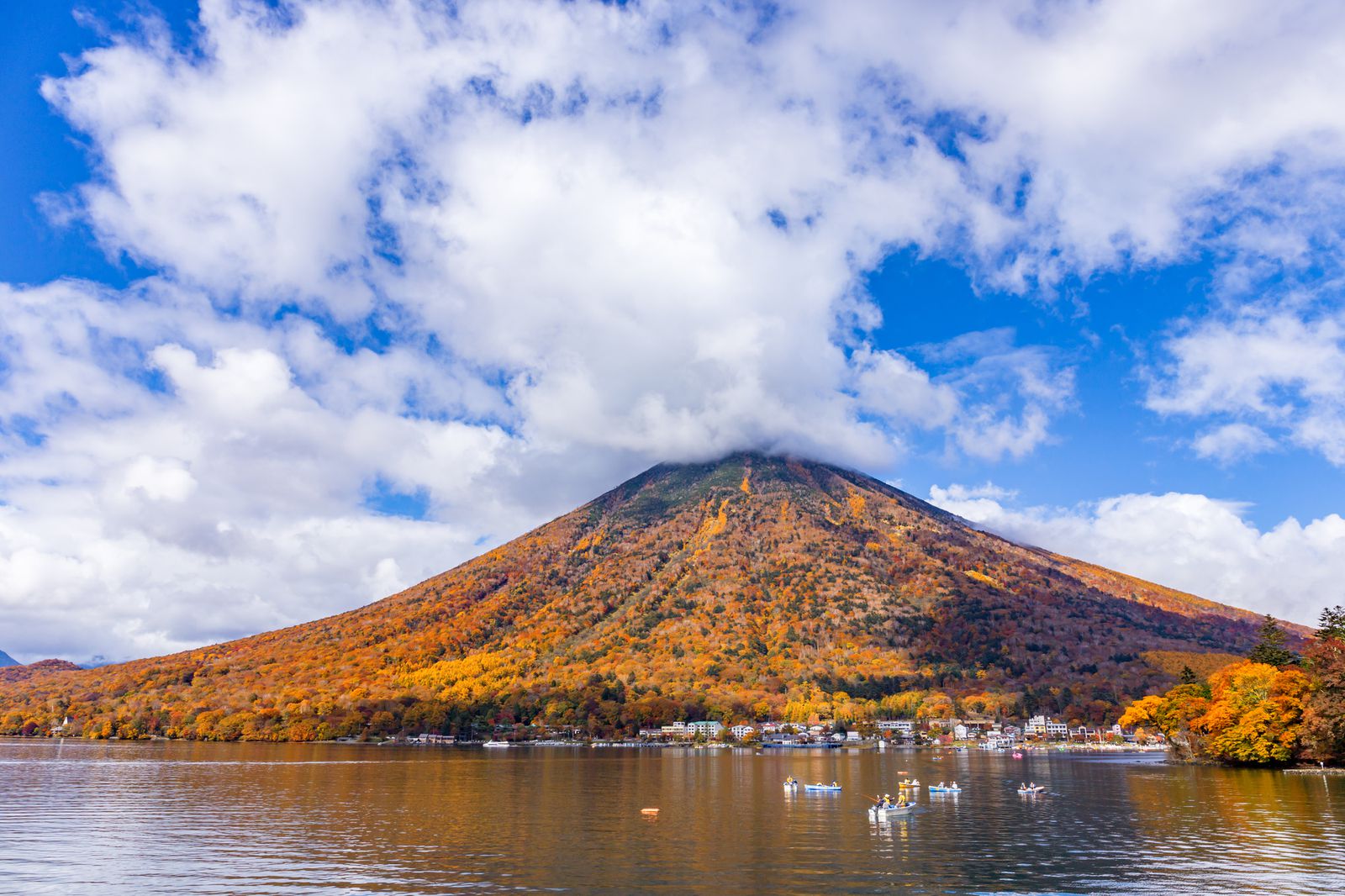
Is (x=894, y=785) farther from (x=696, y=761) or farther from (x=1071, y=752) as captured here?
(x=1071, y=752)

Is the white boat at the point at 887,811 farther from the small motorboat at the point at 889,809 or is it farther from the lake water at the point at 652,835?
the lake water at the point at 652,835

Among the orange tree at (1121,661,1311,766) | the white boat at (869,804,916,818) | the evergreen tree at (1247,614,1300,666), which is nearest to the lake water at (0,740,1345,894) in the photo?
the white boat at (869,804,916,818)

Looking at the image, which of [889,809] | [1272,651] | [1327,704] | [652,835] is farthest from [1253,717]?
[652,835]

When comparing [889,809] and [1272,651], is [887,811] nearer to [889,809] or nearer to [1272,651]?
[889,809]

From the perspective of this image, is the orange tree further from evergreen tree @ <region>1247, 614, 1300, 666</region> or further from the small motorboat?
the small motorboat

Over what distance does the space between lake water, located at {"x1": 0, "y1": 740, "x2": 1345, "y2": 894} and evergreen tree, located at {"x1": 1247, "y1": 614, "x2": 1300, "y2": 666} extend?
2752 centimetres

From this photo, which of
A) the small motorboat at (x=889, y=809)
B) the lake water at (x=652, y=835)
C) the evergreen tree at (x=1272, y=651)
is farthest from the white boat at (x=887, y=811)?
the evergreen tree at (x=1272, y=651)

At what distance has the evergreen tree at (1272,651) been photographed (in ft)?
404

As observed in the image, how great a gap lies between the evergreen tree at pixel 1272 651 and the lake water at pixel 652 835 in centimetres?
2752

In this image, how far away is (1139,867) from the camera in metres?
45.1

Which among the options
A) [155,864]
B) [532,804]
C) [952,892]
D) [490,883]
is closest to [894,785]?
[532,804]

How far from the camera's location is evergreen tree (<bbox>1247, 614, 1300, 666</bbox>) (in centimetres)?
12306

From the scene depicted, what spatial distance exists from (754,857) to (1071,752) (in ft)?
570

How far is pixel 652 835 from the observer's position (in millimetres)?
57188
